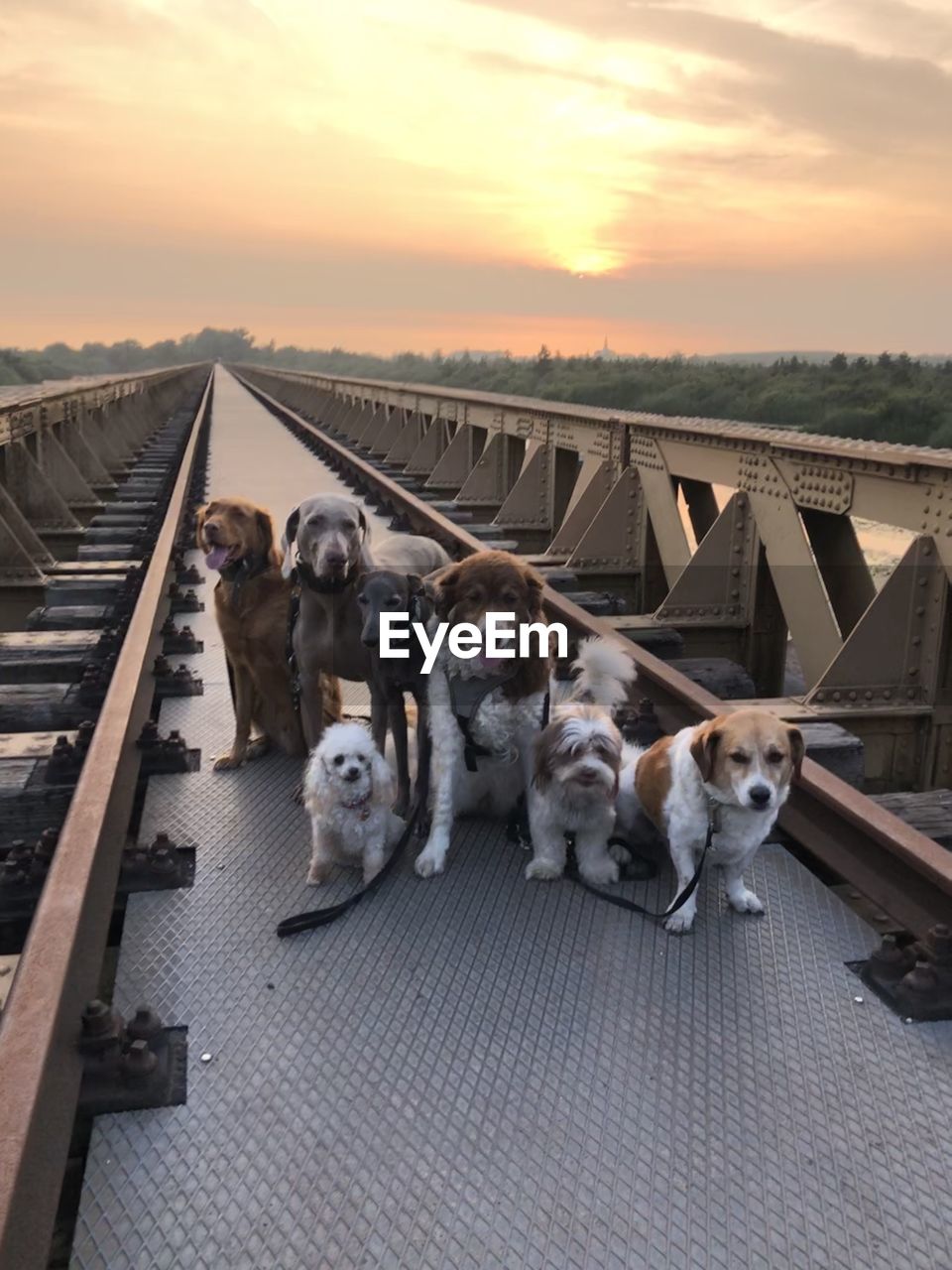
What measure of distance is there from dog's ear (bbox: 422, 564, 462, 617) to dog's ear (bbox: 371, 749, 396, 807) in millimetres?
490

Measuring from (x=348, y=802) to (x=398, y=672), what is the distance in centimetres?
50

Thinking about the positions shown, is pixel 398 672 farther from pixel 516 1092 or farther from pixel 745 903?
pixel 516 1092

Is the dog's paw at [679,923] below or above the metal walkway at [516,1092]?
above

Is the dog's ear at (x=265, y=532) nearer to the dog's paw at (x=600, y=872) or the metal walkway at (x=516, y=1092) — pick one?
the metal walkway at (x=516, y=1092)

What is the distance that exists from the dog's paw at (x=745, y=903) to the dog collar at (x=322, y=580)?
1.63m

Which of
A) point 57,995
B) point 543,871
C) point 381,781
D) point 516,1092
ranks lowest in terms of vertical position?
point 516,1092

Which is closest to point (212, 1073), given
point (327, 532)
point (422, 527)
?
point (327, 532)

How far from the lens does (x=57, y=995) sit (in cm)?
225

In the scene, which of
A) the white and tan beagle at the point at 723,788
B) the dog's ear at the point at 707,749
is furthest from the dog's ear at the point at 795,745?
the dog's ear at the point at 707,749

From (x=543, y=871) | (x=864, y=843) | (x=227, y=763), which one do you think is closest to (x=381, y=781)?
(x=543, y=871)

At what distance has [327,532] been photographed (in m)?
3.64

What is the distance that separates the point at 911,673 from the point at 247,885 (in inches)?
128

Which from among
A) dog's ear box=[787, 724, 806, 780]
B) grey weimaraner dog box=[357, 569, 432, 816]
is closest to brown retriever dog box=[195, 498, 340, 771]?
grey weimaraner dog box=[357, 569, 432, 816]

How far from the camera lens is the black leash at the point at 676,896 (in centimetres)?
293
